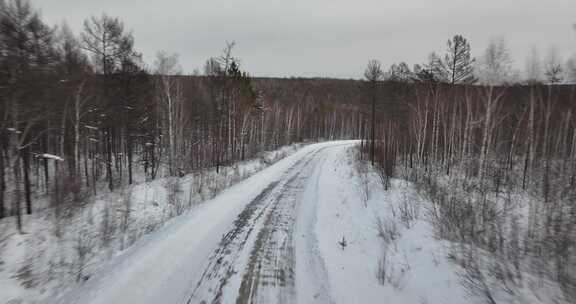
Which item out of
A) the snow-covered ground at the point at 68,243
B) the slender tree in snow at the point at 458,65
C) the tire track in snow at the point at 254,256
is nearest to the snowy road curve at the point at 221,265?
the tire track in snow at the point at 254,256

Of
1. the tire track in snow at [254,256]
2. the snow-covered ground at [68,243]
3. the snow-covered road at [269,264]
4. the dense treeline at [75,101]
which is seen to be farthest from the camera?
the dense treeline at [75,101]

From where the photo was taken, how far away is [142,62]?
17109mm

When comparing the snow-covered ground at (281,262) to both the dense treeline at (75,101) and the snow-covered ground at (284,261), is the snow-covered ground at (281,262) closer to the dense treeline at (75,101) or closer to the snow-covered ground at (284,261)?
the snow-covered ground at (284,261)

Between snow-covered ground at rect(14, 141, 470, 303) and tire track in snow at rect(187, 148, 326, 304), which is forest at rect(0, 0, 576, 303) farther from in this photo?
tire track in snow at rect(187, 148, 326, 304)

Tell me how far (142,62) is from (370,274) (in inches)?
788

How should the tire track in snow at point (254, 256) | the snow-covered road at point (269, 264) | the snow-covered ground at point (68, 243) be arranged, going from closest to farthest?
the snow-covered road at point (269, 264) → the tire track in snow at point (254, 256) → the snow-covered ground at point (68, 243)

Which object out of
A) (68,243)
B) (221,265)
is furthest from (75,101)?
(221,265)

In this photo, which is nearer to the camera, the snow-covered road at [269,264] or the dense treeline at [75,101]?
the snow-covered road at [269,264]

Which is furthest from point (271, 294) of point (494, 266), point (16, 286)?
point (16, 286)

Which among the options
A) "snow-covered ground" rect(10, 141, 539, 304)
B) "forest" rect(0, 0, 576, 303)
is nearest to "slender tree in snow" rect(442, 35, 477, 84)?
"forest" rect(0, 0, 576, 303)

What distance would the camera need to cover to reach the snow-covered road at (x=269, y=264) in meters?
3.19

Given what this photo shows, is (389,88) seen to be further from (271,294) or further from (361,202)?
(271,294)

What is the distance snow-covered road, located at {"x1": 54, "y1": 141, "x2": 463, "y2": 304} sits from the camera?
A: 125 inches

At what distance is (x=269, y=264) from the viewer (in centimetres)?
405
